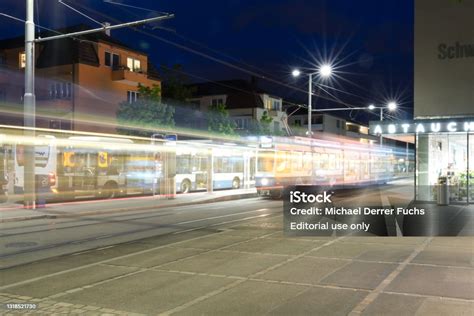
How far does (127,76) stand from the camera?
143ft

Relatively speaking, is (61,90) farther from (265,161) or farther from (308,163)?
(308,163)

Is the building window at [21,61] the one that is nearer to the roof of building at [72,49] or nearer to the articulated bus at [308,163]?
the roof of building at [72,49]

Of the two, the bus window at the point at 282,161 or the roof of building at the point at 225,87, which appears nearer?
the bus window at the point at 282,161

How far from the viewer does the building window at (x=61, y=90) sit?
1626 inches

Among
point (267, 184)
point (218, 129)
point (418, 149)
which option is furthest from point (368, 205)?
point (218, 129)

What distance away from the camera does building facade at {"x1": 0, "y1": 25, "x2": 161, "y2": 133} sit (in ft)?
135

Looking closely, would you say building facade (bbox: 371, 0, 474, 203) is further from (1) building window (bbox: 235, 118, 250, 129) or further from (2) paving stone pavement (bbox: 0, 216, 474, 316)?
(1) building window (bbox: 235, 118, 250, 129)

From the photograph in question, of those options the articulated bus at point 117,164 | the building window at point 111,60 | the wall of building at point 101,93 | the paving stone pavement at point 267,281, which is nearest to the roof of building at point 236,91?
the wall of building at point 101,93

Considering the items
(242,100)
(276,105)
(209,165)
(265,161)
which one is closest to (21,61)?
(209,165)

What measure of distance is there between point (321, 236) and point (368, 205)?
10.1 meters

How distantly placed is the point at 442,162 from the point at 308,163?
795cm

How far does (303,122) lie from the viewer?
8388 cm

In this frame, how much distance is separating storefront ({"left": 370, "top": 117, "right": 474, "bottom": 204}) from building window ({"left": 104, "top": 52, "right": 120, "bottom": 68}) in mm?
27706

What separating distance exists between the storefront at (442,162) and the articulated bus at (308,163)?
583cm
